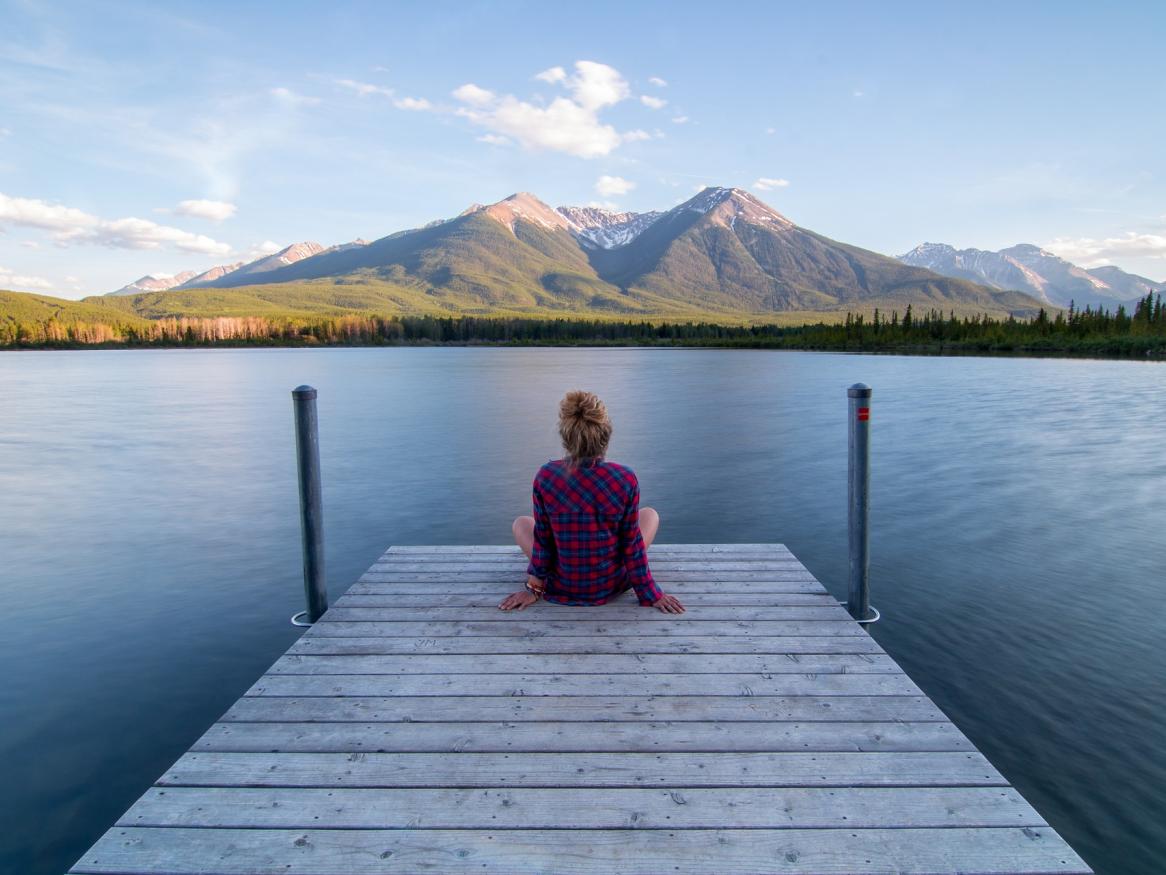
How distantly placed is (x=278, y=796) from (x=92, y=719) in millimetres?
4634

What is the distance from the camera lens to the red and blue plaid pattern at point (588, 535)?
5.45m

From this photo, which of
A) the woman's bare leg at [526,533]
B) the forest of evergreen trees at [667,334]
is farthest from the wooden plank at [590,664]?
the forest of evergreen trees at [667,334]

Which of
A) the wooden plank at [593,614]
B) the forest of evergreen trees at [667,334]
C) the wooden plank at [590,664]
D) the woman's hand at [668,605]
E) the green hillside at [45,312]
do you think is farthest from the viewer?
the green hillside at [45,312]

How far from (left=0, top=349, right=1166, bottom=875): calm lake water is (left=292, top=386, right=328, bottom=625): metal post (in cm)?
150

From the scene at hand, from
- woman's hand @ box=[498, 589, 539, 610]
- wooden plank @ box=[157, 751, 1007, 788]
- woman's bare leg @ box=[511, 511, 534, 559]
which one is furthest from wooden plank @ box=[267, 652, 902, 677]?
woman's bare leg @ box=[511, 511, 534, 559]

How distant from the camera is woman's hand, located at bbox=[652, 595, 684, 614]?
5.91 m

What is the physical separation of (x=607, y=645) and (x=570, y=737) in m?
1.26

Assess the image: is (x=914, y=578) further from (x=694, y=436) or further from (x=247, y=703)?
(x=694, y=436)

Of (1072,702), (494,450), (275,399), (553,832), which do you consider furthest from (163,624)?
(275,399)

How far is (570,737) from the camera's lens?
4055 mm

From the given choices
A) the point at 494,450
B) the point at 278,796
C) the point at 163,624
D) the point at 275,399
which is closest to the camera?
the point at 278,796

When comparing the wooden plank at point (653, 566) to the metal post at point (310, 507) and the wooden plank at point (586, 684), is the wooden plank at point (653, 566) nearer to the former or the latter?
the metal post at point (310, 507)

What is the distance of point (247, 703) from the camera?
4566 millimetres

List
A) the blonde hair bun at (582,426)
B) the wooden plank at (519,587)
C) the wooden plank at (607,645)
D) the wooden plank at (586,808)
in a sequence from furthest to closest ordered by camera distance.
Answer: the wooden plank at (519,587), the blonde hair bun at (582,426), the wooden plank at (607,645), the wooden plank at (586,808)
